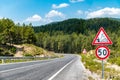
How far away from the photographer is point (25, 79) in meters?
15.2

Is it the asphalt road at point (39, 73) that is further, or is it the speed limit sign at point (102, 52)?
the asphalt road at point (39, 73)

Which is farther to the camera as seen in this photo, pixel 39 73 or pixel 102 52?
pixel 39 73

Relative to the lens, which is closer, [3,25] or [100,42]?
[100,42]

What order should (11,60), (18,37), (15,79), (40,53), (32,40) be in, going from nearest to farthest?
(15,79) < (11,60) < (40,53) < (18,37) < (32,40)

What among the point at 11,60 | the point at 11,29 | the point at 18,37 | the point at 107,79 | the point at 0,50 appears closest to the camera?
the point at 107,79

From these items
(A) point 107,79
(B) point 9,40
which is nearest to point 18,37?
(B) point 9,40

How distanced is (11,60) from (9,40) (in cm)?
6462

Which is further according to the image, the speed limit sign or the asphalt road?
the asphalt road

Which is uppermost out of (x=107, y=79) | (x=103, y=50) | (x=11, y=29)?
(x=11, y=29)

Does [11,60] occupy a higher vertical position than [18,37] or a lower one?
lower

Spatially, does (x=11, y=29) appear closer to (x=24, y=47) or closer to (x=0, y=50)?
(x=24, y=47)

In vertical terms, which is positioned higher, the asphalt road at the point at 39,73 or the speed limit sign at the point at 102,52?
the speed limit sign at the point at 102,52

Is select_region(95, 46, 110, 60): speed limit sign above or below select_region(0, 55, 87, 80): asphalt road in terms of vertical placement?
above

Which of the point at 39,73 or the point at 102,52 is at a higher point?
the point at 102,52
